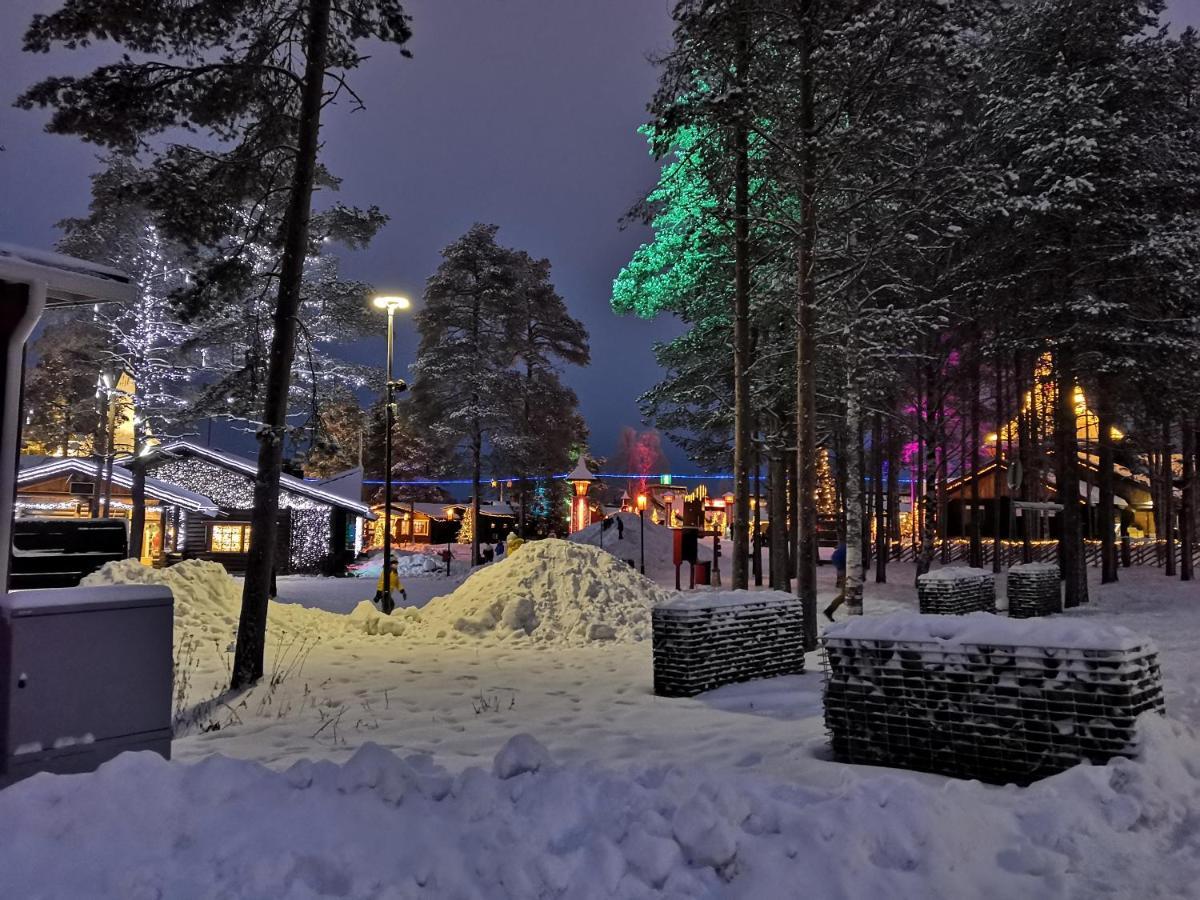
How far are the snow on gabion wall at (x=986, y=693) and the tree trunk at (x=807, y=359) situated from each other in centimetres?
626

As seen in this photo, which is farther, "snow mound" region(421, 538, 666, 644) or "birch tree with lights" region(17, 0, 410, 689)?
"snow mound" region(421, 538, 666, 644)

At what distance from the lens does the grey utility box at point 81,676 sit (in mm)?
4703

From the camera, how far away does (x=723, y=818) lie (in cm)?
422

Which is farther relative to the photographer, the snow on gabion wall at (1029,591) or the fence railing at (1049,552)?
the fence railing at (1049,552)

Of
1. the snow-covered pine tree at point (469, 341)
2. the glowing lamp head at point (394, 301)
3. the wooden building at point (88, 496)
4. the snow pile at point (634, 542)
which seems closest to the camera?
the glowing lamp head at point (394, 301)

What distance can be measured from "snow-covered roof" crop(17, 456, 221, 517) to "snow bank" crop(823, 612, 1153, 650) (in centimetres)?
3088

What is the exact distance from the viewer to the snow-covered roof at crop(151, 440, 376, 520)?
3362 centimetres

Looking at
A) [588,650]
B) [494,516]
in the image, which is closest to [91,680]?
[588,650]

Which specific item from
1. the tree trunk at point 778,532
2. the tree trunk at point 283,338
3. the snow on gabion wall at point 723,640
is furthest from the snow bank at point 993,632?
the tree trunk at point 778,532

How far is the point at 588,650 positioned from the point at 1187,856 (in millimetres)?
9946

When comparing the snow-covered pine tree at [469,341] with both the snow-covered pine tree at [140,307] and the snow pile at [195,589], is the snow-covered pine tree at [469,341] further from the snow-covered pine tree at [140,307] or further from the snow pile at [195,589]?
the snow pile at [195,589]

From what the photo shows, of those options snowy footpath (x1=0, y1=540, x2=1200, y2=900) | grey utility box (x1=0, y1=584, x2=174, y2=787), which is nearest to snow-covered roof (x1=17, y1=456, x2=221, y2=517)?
snowy footpath (x1=0, y1=540, x2=1200, y2=900)

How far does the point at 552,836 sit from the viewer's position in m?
4.18

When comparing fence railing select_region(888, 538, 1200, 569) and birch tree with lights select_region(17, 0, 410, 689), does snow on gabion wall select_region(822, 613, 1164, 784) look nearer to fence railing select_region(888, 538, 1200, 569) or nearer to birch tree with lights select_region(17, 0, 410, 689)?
birch tree with lights select_region(17, 0, 410, 689)
